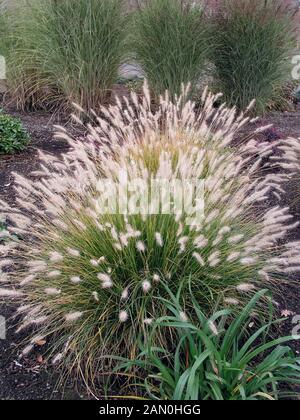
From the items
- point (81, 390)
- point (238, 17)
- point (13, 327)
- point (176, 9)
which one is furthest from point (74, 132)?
point (81, 390)

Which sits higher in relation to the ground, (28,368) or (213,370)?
(213,370)

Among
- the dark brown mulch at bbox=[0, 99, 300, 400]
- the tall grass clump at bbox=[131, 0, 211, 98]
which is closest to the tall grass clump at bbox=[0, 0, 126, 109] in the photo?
the tall grass clump at bbox=[131, 0, 211, 98]

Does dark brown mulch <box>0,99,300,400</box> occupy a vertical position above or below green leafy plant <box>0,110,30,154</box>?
below

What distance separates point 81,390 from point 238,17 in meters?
5.32

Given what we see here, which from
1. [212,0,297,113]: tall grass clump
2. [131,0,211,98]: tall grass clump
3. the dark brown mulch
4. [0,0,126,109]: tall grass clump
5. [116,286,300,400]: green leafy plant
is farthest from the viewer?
[212,0,297,113]: tall grass clump

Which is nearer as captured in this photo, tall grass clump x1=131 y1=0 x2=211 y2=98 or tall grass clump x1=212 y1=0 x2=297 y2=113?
tall grass clump x1=131 y1=0 x2=211 y2=98

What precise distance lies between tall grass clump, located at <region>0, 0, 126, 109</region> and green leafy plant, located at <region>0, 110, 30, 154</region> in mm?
1339

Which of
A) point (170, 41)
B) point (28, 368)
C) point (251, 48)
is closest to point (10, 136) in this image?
point (170, 41)

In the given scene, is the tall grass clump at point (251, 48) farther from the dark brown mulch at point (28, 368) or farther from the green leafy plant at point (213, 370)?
the green leafy plant at point (213, 370)

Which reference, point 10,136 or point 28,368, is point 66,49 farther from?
point 28,368

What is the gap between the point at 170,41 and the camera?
238 inches

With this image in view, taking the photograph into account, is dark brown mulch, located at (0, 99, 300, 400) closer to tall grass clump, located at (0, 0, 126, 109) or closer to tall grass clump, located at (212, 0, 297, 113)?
tall grass clump, located at (0, 0, 126, 109)

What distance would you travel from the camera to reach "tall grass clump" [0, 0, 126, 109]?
583 centimetres

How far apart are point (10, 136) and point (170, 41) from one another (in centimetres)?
235
